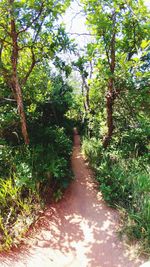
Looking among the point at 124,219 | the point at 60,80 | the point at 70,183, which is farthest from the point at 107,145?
the point at 60,80

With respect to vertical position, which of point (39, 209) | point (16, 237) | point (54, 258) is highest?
point (39, 209)

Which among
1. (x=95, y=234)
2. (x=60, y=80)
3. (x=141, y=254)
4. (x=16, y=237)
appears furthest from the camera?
(x=60, y=80)

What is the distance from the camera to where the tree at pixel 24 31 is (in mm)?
3441

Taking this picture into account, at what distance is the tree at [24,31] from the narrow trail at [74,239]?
1764 millimetres

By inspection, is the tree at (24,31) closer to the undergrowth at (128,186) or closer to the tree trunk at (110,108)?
the tree trunk at (110,108)

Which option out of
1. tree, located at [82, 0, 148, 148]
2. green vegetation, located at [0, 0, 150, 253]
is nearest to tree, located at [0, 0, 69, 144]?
green vegetation, located at [0, 0, 150, 253]

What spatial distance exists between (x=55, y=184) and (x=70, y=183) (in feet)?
2.00

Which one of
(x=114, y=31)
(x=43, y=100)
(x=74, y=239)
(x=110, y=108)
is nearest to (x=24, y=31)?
(x=114, y=31)

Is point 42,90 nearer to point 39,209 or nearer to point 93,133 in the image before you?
point 93,133

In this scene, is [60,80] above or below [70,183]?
above

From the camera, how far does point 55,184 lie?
4.30 m

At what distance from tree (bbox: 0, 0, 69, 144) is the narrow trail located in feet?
5.79

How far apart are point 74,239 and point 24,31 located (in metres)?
3.94

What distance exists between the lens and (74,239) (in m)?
3.27
